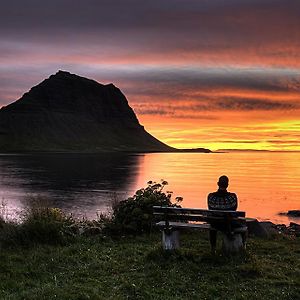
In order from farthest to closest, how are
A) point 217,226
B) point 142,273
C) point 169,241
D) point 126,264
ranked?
point 169,241, point 217,226, point 126,264, point 142,273

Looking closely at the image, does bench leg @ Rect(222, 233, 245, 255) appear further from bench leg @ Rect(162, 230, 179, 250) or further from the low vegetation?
bench leg @ Rect(162, 230, 179, 250)

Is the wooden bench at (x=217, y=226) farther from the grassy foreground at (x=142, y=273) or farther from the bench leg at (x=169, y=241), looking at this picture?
the grassy foreground at (x=142, y=273)

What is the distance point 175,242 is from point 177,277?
1548 millimetres

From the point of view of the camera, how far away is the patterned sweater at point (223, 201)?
10.1 m

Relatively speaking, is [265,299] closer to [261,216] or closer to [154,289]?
[154,289]

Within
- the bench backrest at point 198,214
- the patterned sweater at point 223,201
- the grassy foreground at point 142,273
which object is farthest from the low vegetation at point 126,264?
the patterned sweater at point 223,201

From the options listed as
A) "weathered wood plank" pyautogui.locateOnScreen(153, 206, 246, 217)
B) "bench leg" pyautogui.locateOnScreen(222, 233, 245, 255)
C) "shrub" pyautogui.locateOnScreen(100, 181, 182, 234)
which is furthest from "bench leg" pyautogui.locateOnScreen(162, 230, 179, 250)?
"shrub" pyautogui.locateOnScreen(100, 181, 182, 234)

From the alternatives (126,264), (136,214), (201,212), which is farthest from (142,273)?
(136,214)

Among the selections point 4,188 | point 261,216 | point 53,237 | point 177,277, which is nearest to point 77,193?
point 4,188

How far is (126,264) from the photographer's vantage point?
32.1ft

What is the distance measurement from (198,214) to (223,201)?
700 mm

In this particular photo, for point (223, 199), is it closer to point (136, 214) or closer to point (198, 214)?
point (198, 214)

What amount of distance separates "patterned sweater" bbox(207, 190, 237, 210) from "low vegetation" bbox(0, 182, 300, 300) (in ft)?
3.62

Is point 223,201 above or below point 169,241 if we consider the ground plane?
above
